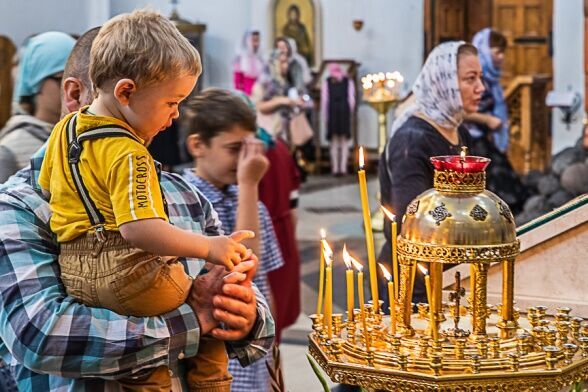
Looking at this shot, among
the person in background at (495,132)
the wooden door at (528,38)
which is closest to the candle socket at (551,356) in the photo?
the person in background at (495,132)

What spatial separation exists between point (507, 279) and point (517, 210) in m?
6.96

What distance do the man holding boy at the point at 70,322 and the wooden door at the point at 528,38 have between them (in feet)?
51.3

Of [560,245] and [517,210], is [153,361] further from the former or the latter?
[517,210]

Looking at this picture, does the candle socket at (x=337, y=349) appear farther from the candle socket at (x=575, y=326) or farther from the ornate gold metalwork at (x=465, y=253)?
the candle socket at (x=575, y=326)

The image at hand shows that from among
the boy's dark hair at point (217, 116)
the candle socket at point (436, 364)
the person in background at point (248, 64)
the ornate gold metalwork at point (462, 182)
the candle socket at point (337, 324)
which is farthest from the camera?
the person in background at point (248, 64)

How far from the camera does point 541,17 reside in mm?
17406

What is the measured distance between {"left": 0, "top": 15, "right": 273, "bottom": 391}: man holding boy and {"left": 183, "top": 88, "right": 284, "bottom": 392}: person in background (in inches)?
61.1

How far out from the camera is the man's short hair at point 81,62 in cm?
240

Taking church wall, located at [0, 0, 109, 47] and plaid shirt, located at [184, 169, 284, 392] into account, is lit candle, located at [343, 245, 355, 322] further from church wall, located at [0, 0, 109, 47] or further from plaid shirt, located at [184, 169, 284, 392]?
church wall, located at [0, 0, 109, 47]

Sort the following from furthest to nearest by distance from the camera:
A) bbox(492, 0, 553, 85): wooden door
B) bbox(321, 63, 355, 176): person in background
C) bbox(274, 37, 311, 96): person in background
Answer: bbox(321, 63, 355, 176): person in background
bbox(492, 0, 553, 85): wooden door
bbox(274, 37, 311, 96): person in background

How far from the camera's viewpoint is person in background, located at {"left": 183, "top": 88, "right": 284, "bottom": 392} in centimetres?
385

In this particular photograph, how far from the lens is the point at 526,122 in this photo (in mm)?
13461

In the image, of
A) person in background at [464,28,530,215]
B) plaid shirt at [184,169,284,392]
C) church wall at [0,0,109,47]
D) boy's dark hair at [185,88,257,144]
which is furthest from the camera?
church wall at [0,0,109,47]

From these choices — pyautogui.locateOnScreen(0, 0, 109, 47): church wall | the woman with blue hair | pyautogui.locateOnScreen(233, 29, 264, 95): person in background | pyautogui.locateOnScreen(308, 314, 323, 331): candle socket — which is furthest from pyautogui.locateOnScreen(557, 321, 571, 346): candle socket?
pyautogui.locateOnScreen(0, 0, 109, 47): church wall
